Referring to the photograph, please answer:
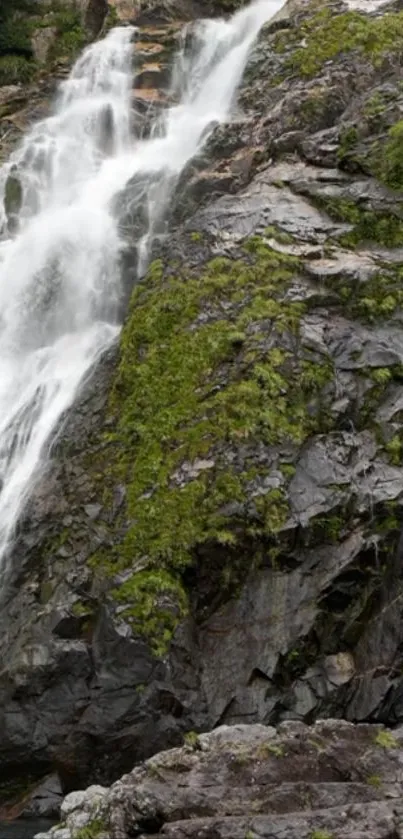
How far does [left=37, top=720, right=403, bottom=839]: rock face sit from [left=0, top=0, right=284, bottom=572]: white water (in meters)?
4.59

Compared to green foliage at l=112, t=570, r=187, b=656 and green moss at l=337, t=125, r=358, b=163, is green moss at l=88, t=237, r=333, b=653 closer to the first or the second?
green foliage at l=112, t=570, r=187, b=656

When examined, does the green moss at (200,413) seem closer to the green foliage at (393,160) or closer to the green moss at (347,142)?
the green foliage at (393,160)

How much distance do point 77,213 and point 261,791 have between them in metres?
13.5

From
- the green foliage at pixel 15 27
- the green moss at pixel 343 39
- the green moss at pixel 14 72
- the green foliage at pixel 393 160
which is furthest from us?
the green foliage at pixel 15 27

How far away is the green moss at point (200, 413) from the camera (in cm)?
1033

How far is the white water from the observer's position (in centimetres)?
1347

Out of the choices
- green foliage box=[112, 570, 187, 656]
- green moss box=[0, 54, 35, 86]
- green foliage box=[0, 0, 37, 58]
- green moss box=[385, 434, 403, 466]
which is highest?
green foliage box=[0, 0, 37, 58]

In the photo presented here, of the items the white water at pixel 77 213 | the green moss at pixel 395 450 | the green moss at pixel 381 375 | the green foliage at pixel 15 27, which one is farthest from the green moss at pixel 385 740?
the green foliage at pixel 15 27

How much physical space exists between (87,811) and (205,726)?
2.46m

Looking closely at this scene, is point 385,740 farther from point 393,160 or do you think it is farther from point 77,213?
point 77,213

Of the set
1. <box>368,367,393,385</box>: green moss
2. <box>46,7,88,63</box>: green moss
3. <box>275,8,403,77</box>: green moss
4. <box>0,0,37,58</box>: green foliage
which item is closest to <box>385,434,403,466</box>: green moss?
<box>368,367,393,385</box>: green moss

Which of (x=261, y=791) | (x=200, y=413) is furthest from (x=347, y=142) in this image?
(x=261, y=791)

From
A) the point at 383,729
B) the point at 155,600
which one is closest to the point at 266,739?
the point at 383,729

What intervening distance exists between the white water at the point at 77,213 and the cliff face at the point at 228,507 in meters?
0.97
